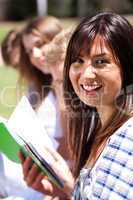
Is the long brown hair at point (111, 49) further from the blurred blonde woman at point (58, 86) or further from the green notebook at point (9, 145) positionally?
the blurred blonde woman at point (58, 86)

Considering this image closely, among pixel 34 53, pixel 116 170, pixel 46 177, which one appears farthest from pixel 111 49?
pixel 34 53

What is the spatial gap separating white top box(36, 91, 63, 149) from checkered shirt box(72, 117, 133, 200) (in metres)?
0.94

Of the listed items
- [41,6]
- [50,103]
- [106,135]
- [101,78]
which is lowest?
[41,6]

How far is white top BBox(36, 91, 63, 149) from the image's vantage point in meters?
2.87

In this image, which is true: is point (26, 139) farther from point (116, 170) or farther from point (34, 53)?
point (34, 53)

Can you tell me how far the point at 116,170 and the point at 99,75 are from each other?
379 mm

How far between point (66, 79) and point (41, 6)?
15.8m

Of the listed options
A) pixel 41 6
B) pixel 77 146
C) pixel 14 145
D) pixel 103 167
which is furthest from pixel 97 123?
pixel 41 6

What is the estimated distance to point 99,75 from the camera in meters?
1.92

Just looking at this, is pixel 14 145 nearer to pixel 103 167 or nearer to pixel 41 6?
pixel 103 167

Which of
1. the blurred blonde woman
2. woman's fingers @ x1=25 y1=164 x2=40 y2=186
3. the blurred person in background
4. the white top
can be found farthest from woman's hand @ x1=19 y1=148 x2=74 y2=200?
the blurred person in background

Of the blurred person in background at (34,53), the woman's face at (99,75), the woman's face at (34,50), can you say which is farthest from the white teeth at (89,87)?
the woman's face at (34,50)

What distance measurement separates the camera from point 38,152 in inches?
86.5

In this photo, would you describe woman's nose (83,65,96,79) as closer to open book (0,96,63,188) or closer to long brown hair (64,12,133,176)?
long brown hair (64,12,133,176)
